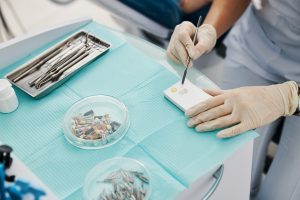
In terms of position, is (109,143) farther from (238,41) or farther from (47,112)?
(238,41)

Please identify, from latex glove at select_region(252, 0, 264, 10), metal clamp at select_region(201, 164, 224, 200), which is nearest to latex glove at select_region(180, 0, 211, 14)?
latex glove at select_region(252, 0, 264, 10)

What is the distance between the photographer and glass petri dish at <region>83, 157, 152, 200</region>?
77 cm

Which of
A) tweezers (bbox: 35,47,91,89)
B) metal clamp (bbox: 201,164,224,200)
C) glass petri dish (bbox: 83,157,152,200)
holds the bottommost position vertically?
metal clamp (bbox: 201,164,224,200)

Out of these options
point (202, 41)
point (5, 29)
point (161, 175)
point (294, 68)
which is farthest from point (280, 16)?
point (5, 29)

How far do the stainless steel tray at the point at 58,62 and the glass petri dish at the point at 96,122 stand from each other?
0.32 feet

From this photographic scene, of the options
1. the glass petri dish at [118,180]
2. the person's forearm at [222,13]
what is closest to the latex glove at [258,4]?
the person's forearm at [222,13]

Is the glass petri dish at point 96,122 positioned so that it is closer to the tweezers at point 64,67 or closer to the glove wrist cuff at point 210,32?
the tweezers at point 64,67

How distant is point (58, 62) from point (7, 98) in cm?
18

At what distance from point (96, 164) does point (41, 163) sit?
0.12 metres

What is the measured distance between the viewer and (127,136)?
2.91 feet

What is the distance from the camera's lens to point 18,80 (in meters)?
1.01

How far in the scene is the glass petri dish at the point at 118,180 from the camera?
0.77 metres

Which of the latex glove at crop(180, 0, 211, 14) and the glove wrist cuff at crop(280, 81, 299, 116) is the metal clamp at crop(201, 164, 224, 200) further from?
the latex glove at crop(180, 0, 211, 14)

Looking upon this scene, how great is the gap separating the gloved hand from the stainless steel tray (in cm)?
33
